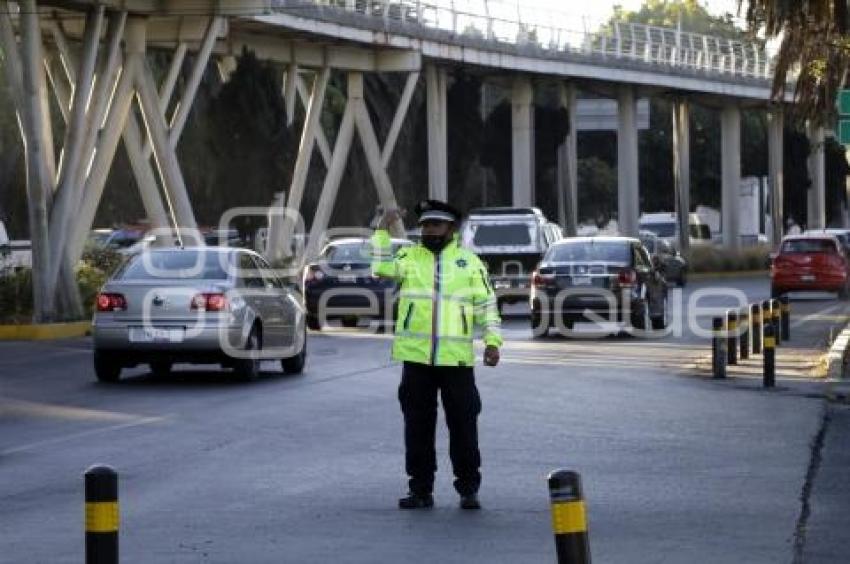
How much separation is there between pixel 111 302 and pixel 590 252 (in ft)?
40.9

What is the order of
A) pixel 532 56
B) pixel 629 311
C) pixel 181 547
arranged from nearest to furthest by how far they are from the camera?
1. pixel 181 547
2. pixel 629 311
3. pixel 532 56

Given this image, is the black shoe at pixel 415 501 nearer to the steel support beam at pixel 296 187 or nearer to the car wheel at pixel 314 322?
the car wheel at pixel 314 322

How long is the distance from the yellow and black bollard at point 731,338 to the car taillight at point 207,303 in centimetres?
615

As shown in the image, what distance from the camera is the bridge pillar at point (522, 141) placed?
68500 mm

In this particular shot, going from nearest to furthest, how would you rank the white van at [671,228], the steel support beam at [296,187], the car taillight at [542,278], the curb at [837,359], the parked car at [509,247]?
1. the curb at [837,359]
2. the car taillight at [542,278]
3. the parked car at [509,247]
4. the steel support beam at [296,187]
5. the white van at [671,228]

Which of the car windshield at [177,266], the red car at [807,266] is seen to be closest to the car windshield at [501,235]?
the red car at [807,266]

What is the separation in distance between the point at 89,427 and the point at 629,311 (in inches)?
639

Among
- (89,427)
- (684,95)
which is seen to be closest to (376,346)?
(89,427)

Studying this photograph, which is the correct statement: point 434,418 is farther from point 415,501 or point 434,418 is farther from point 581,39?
point 581,39

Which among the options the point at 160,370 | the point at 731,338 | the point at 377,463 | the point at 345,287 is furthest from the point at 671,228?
the point at 377,463

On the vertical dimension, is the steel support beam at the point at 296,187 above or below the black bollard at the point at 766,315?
above

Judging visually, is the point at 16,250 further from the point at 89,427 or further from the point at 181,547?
the point at 181,547

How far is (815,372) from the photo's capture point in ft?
81.7

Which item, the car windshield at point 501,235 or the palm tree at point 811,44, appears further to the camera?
the car windshield at point 501,235
